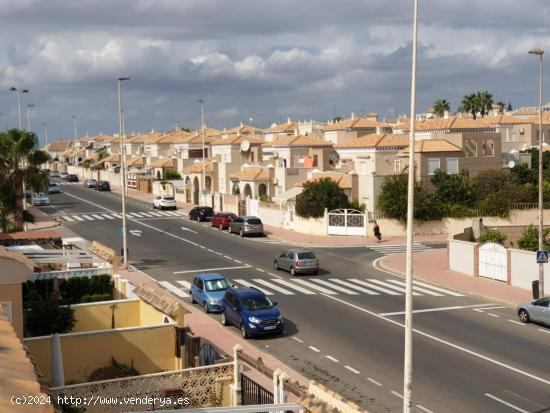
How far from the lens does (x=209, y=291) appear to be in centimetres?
2783

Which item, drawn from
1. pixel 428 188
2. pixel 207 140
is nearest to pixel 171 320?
pixel 428 188

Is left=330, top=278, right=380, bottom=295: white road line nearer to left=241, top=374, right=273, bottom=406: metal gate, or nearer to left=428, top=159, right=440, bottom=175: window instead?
left=241, top=374, right=273, bottom=406: metal gate

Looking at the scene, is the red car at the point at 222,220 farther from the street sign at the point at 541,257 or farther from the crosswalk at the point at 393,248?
the street sign at the point at 541,257

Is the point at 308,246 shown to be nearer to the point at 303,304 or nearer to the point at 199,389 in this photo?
the point at 303,304

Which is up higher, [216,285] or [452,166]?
[452,166]

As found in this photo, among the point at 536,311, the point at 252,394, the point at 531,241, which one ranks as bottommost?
the point at 536,311

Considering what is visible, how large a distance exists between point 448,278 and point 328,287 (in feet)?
20.4

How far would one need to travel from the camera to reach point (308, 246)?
46406 millimetres

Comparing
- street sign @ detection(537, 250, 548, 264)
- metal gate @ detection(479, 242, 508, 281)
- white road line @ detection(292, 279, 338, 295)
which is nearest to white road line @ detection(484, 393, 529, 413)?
street sign @ detection(537, 250, 548, 264)

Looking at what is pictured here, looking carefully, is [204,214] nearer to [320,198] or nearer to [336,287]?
[320,198]

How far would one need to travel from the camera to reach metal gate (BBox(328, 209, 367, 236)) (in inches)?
1966

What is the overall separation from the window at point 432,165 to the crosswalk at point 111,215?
23.6 meters

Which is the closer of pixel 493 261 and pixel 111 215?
pixel 493 261

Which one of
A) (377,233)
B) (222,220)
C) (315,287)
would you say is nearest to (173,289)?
(315,287)
